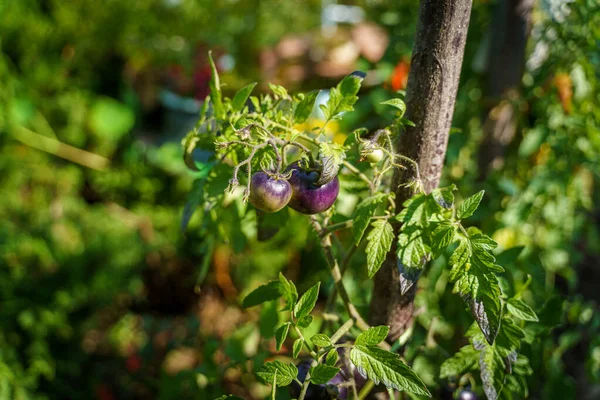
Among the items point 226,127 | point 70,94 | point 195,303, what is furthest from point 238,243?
point 70,94

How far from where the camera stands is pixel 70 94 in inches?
105

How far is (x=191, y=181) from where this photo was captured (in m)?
1.88

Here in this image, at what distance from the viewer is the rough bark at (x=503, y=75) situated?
1.22m

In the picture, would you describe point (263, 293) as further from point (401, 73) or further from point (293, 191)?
point (401, 73)

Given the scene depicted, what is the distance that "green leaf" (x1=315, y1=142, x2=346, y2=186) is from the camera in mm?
585

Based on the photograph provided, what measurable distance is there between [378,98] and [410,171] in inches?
20.9

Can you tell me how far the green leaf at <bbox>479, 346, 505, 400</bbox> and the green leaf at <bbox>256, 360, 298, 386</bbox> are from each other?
239 millimetres

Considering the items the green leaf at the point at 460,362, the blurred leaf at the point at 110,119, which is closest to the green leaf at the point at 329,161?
the green leaf at the point at 460,362

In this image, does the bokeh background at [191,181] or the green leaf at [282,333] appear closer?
the green leaf at [282,333]

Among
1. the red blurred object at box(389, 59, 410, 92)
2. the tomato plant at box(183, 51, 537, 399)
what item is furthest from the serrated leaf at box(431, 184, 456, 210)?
the red blurred object at box(389, 59, 410, 92)

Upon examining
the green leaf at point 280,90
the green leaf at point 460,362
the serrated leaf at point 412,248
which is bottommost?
the green leaf at point 460,362

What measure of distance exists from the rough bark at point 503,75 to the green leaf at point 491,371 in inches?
25.5

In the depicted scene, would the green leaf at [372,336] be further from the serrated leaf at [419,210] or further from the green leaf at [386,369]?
the serrated leaf at [419,210]

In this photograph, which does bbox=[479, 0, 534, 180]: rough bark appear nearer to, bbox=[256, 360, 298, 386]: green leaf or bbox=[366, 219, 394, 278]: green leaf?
bbox=[366, 219, 394, 278]: green leaf
